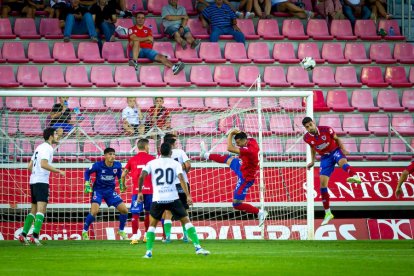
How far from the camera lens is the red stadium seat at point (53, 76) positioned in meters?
20.7

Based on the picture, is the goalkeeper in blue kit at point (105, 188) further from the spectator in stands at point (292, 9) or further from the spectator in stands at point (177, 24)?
the spectator in stands at point (292, 9)

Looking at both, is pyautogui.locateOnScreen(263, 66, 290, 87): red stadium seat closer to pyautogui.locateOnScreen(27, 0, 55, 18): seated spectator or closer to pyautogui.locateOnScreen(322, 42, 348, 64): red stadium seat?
pyautogui.locateOnScreen(322, 42, 348, 64): red stadium seat

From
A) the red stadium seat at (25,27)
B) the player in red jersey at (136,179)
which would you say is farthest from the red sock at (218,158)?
the red stadium seat at (25,27)

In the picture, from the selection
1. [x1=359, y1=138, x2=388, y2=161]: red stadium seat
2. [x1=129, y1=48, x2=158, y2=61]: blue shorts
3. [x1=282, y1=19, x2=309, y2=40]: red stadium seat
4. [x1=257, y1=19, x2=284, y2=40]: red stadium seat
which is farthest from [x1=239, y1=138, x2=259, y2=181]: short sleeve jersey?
[x1=282, y1=19, x2=309, y2=40]: red stadium seat

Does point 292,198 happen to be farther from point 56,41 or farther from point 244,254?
point 56,41

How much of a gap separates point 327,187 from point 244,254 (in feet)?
16.9

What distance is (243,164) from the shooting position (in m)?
17.1

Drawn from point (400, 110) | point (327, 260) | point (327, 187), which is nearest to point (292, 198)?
point (327, 187)

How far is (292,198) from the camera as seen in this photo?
18484 mm

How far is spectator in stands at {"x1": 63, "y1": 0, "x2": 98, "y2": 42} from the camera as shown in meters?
21.5

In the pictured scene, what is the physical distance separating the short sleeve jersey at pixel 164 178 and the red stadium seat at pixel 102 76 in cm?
857

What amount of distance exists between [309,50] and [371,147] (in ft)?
11.0

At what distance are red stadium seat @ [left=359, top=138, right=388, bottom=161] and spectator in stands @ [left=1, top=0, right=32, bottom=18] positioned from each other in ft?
28.4

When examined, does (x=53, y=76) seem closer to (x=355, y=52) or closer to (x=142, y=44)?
(x=142, y=44)
